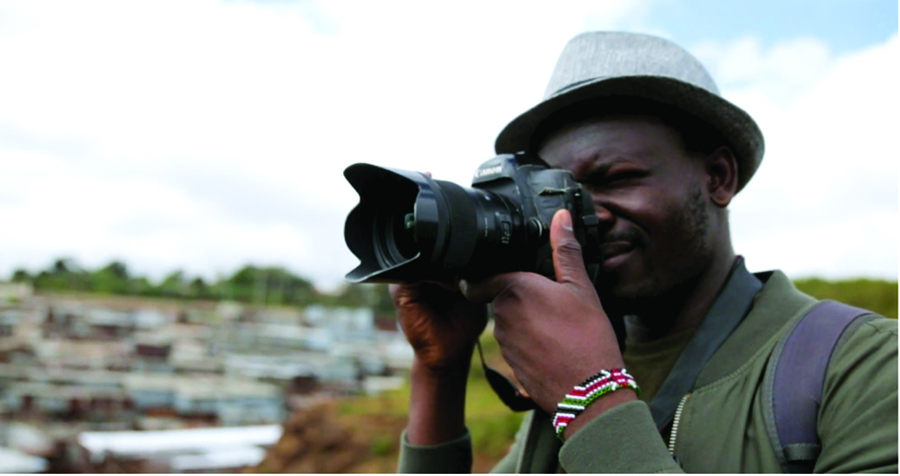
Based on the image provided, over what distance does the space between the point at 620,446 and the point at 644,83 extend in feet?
3.02

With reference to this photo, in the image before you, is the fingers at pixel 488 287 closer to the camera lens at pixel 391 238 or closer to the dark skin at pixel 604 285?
the dark skin at pixel 604 285

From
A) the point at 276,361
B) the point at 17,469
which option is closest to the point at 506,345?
the point at 17,469

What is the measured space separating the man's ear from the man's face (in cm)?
8

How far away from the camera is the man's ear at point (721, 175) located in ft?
5.89

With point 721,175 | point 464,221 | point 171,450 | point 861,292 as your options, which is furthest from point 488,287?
point 171,450

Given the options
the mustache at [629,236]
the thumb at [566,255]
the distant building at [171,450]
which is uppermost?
the mustache at [629,236]

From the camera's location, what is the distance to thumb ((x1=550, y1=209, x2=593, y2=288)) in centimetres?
133

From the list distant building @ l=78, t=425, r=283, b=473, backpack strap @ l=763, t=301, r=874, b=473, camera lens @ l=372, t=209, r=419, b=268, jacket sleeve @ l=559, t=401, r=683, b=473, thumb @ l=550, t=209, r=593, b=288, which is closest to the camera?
jacket sleeve @ l=559, t=401, r=683, b=473

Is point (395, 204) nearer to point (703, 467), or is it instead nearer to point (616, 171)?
point (616, 171)

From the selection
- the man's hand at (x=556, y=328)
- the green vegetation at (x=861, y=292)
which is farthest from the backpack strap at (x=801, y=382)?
the green vegetation at (x=861, y=292)

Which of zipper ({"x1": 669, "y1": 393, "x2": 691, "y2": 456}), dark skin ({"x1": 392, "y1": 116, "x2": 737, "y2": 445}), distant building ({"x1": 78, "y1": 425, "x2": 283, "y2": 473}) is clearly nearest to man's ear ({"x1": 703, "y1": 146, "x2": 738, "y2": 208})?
dark skin ({"x1": 392, "y1": 116, "x2": 737, "y2": 445})

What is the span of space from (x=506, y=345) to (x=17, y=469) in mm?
5289

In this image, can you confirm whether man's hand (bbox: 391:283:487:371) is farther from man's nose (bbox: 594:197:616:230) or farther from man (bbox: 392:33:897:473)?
man's nose (bbox: 594:197:616:230)

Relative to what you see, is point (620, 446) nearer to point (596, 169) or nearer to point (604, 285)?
point (604, 285)
